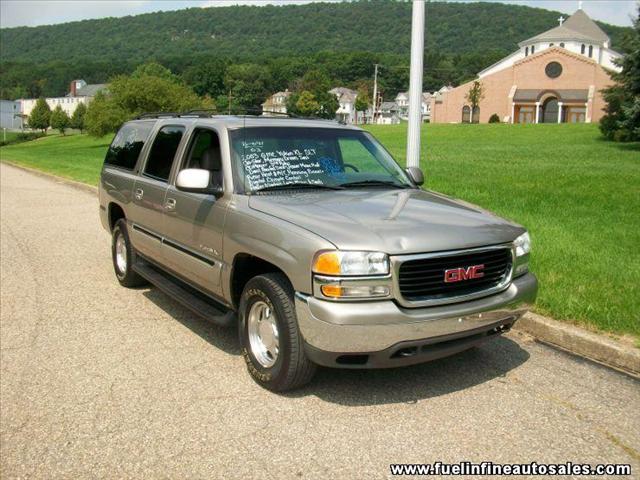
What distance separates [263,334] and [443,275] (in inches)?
52.3

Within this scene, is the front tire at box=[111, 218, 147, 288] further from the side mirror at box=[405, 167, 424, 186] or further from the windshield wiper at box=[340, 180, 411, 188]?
A: the side mirror at box=[405, 167, 424, 186]

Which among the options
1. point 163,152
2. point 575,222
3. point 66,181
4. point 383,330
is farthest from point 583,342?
point 66,181

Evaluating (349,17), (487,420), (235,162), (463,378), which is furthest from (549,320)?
(349,17)

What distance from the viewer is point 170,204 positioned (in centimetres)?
554

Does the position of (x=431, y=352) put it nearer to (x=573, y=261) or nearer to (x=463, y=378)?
(x=463, y=378)

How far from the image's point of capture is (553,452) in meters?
3.47

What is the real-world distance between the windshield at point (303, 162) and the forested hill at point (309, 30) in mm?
168861

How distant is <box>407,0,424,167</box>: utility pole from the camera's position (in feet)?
27.1

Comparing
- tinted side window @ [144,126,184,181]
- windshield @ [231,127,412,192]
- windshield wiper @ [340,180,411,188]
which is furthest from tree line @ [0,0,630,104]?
windshield wiper @ [340,180,411,188]

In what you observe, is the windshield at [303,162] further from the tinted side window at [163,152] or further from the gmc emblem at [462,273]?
the gmc emblem at [462,273]

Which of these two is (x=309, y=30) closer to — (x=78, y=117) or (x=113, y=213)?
(x=78, y=117)

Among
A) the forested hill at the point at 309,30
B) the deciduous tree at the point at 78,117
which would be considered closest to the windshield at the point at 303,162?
the deciduous tree at the point at 78,117

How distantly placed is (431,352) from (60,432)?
2290 mm

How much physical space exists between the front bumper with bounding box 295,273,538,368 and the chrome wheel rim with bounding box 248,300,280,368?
44 centimetres
